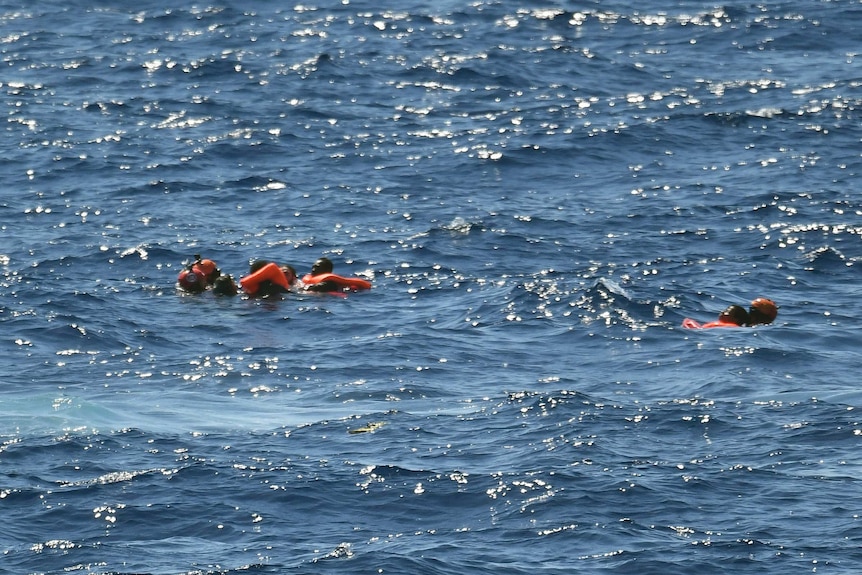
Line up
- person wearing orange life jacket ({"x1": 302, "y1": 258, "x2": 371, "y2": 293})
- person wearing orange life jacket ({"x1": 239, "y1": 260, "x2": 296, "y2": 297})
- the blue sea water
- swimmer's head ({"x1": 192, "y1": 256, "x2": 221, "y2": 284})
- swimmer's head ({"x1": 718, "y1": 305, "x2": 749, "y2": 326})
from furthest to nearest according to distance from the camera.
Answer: person wearing orange life jacket ({"x1": 302, "y1": 258, "x2": 371, "y2": 293})
swimmer's head ({"x1": 192, "y1": 256, "x2": 221, "y2": 284})
person wearing orange life jacket ({"x1": 239, "y1": 260, "x2": 296, "y2": 297})
swimmer's head ({"x1": 718, "y1": 305, "x2": 749, "y2": 326})
the blue sea water

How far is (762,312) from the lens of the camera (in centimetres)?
2502

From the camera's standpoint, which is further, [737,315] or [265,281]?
[265,281]

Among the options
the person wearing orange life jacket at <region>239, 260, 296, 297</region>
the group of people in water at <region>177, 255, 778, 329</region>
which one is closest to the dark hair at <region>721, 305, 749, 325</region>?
the group of people in water at <region>177, 255, 778, 329</region>

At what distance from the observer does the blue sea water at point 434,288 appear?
55.6 feet

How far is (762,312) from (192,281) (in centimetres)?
943

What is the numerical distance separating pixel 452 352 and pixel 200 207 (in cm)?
1079

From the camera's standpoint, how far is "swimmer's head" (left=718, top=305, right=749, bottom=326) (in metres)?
24.9

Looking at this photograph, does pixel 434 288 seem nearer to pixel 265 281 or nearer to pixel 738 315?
pixel 265 281

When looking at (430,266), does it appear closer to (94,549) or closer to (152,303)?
(152,303)

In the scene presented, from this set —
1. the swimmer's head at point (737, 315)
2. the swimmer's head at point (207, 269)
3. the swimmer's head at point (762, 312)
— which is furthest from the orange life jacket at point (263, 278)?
the swimmer's head at point (762, 312)

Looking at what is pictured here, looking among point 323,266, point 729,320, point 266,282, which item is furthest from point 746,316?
point 266,282

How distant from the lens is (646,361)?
23.3 meters

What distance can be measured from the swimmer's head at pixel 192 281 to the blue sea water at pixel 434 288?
29 cm

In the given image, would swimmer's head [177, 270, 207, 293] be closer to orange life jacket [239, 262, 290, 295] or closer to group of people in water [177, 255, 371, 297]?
group of people in water [177, 255, 371, 297]
